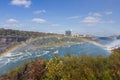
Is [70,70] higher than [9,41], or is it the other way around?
[9,41]

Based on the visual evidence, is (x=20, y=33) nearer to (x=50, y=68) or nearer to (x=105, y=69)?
(x=105, y=69)

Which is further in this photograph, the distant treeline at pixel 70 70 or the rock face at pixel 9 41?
the rock face at pixel 9 41

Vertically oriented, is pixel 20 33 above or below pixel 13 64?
above

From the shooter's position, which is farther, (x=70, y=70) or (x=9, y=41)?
(x=9, y=41)

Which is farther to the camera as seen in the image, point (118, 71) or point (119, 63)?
point (119, 63)

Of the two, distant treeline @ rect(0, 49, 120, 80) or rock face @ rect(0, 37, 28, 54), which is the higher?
rock face @ rect(0, 37, 28, 54)

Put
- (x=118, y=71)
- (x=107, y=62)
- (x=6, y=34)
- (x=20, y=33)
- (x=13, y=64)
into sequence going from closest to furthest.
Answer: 1. (x=118, y=71)
2. (x=107, y=62)
3. (x=13, y=64)
4. (x=20, y=33)
5. (x=6, y=34)

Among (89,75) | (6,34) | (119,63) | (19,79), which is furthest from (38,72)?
(6,34)

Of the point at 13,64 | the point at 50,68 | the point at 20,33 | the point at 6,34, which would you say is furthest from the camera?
the point at 6,34
